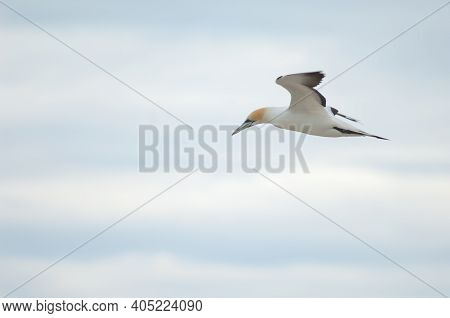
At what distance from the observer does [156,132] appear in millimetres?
23375

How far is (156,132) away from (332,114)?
4275 millimetres

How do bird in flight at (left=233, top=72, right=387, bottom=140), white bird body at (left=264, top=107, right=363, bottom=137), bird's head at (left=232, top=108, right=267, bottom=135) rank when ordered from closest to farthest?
bird in flight at (left=233, top=72, right=387, bottom=140)
white bird body at (left=264, top=107, right=363, bottom=137)
bird's head at (left=232, top=108, right=267, bottom=135)

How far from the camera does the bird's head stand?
25.6 m

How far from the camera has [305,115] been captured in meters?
24.9

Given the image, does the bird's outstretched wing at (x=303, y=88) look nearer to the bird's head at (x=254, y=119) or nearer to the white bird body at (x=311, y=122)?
the white bird body at (x=311, y=122)

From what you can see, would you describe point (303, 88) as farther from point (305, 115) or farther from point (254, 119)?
point (254, 119)

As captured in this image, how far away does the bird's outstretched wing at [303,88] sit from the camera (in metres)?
23.1

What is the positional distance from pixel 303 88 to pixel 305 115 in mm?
1270

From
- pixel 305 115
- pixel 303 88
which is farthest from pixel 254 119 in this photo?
pixel 303 88

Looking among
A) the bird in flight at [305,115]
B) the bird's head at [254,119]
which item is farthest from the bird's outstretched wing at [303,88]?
the bird's head at [254,119]

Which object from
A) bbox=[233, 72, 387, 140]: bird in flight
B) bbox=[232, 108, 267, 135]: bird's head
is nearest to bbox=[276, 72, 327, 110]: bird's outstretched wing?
bbox=[233, 72, 387, 140]: bird in flight

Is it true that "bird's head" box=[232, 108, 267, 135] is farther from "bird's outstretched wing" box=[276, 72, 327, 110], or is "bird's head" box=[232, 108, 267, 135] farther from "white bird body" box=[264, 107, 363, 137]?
"bird's outstretched wing" box=[276, 72, 327, 110]
